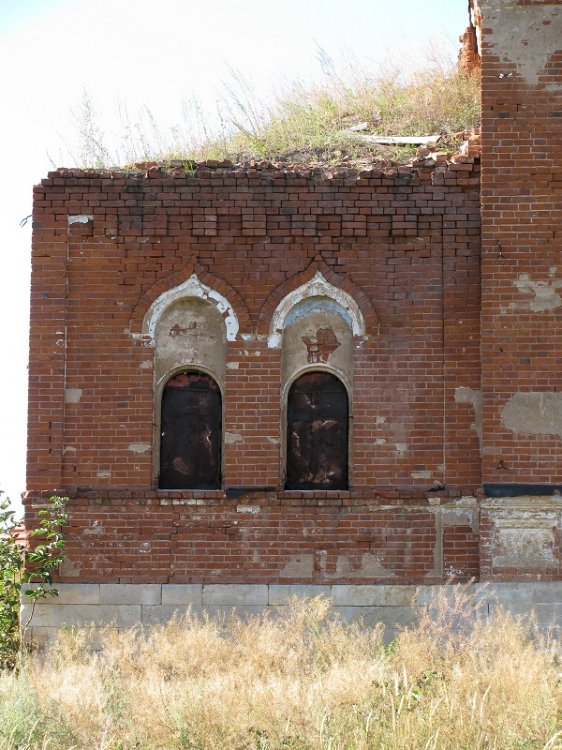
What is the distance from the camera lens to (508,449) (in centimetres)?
1304

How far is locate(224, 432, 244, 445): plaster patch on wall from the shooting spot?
13.4 meters

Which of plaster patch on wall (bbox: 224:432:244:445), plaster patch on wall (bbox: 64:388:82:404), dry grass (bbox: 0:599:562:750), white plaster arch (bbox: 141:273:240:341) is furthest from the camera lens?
white plaster arch (bbox: 141:273:240:341)

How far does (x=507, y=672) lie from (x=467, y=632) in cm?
298

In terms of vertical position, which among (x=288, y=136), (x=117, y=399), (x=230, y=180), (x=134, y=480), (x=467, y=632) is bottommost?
(x=467, y=632)

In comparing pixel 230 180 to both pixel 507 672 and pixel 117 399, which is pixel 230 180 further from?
pixel 507 672

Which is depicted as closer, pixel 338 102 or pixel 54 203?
pixel 54 203

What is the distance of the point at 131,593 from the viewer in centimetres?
1315

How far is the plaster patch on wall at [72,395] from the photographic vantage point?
13.5 metres

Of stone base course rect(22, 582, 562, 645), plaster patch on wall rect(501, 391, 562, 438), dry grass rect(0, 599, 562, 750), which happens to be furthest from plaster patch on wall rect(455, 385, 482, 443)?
dry grass rect(0, 599, 562, 750)

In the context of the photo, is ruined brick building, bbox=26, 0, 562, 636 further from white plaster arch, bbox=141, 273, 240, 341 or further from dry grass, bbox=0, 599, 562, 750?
dry grass, bbox=0, 599, 562, 750

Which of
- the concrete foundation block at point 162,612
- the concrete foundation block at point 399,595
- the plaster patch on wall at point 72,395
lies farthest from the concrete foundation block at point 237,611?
the plaster patch on wall at point 72,395

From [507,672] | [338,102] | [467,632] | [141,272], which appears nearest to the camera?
[507,672]

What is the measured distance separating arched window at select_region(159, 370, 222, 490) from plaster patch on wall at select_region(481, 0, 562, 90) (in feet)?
15.6

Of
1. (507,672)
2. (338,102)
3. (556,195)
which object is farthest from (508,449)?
(338,102)
